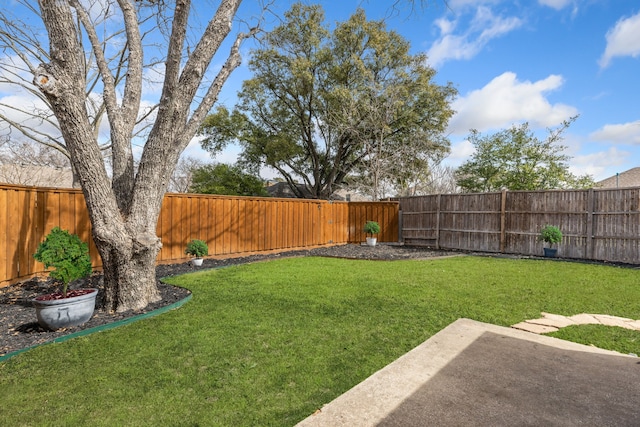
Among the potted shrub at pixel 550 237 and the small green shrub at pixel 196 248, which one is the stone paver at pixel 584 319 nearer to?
the potted shrub at pixel 550 237

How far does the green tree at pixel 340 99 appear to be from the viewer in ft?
53.5

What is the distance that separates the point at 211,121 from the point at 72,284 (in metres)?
15.2

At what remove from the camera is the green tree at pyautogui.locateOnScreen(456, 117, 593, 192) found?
16.2 metres

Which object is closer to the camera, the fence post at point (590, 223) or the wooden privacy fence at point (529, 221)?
the wooden privacy fence at point (529, 221)

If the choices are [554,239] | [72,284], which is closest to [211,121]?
[72,284]

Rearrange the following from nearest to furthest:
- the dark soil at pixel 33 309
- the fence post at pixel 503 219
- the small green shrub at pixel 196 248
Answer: the dark soil at pixel 33 309
the small green shrub at pixel 196 248
the fence post at pixel 503 219

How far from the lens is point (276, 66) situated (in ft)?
58.9

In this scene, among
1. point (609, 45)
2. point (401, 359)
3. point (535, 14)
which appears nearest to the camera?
point (401, 359)

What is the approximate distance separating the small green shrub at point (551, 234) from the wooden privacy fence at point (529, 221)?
46cm

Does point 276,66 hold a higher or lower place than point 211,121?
higher

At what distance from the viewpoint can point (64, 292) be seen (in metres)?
3.47

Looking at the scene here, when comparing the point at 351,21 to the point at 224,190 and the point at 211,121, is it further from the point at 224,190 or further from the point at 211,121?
the point at 224,190

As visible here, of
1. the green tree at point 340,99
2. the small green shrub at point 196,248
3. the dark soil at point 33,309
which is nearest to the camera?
the dark soil at point 33,309

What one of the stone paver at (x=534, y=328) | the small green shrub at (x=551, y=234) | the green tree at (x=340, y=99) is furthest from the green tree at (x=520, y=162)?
the stone paver at (x=534, y=328)
